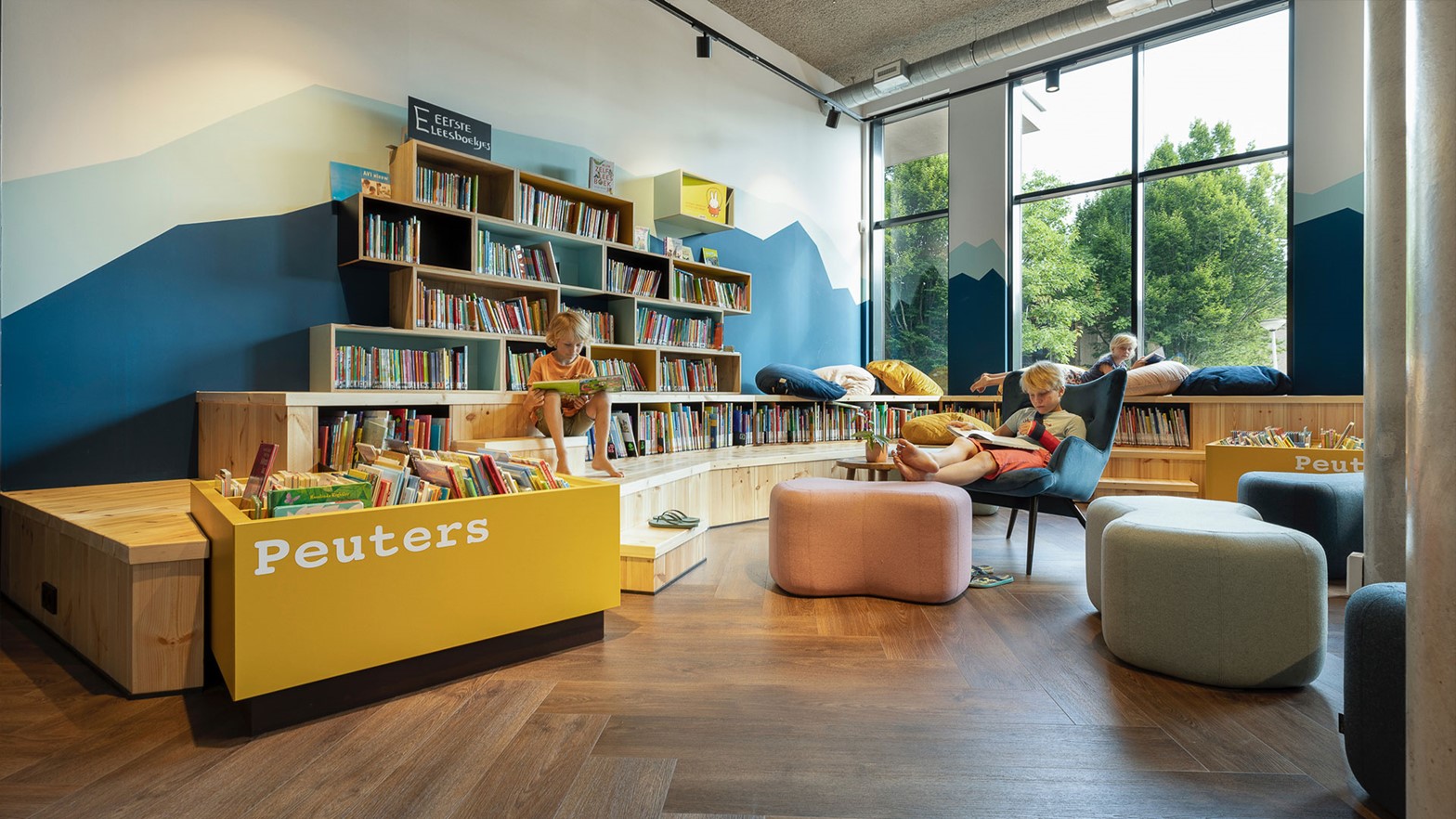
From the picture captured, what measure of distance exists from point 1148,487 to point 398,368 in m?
5.10

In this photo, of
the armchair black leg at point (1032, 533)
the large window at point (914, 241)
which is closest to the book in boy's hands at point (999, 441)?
the armchair black leg at point (1032, 533)

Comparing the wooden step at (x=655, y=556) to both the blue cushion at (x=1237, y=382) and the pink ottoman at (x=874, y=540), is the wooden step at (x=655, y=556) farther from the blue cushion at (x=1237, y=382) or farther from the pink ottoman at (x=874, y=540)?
the blue cushion at (x=1237, y=382)

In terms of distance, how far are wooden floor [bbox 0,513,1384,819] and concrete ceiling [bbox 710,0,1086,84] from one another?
5.76m

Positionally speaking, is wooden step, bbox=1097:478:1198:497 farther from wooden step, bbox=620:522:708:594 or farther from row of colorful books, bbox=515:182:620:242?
row of colorful books, bbox=515:182:620:242

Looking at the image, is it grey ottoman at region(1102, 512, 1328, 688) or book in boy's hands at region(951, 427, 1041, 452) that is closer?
grey ottoman at region(1102, 512, 1328, 688)

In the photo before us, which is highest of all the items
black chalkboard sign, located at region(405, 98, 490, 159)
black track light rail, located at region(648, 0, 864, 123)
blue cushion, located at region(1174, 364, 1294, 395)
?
black track light rail, located at region(648, 0, 864, 123)

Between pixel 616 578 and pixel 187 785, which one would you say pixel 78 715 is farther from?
pixel 616 578

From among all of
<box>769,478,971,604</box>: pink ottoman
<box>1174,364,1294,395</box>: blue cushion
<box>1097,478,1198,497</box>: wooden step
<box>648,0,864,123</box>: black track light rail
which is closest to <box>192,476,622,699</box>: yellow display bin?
<box>769,478,971,604</box>: pink ottoman

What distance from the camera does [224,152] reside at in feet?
11.6

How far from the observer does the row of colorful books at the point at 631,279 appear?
4991mm

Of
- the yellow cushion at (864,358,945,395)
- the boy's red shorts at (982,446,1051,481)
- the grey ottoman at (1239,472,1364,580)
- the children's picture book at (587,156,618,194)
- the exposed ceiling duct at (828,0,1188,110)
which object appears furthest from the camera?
the yellow cushion at (864,358,945,395)

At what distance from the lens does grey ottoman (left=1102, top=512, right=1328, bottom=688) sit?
1.98 metres

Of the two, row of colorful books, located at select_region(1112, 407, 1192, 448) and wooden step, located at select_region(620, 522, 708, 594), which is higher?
row of colorful books, located at select_region(1112, 407, 1192, 448)

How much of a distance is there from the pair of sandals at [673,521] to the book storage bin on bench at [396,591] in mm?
1000
